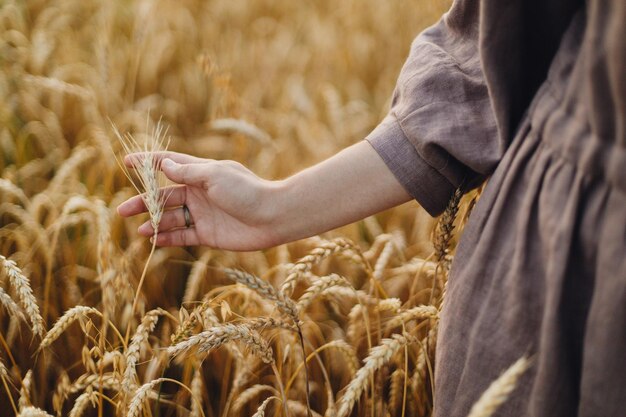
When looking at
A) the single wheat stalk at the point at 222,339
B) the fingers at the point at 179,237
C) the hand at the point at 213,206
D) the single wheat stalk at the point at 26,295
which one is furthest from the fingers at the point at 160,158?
the single wheat stalk at the point at 222,339

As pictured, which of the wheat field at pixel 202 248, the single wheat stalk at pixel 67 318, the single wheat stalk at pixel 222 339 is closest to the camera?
the single wheat stalk at pixel 222 339

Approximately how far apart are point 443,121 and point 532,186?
0.19 meters

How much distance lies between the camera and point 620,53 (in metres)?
0.64

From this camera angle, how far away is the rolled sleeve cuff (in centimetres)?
95

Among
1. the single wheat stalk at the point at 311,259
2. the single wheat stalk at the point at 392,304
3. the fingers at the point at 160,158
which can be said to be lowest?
the single wheat stalk at the point at 392,304

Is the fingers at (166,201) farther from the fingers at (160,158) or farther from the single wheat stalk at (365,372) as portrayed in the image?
the single wheat stalk at (365,372)

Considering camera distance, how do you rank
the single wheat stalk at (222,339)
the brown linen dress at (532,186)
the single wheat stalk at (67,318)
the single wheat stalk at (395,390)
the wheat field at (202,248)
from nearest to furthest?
the brown linen dress at (532,186), the single wheat stalk at (222,339), the single wheat stalk at (67,318), the wheat field at (202,248), the single wheat stalk at (395,390)

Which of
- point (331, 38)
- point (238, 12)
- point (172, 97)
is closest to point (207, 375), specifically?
point (172, 97)

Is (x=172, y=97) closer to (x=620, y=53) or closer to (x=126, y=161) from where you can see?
(x=126, y=161)

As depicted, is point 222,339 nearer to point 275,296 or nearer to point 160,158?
point 275,296

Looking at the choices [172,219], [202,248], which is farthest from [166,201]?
[202,248]

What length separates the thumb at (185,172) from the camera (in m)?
1.05

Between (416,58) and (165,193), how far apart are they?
513mm

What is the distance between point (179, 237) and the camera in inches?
45.3
